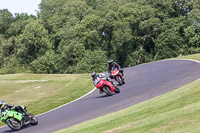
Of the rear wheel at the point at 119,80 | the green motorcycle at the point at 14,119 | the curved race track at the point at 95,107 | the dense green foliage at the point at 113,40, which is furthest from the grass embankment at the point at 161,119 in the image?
the dense green foliage at the point at 113,40

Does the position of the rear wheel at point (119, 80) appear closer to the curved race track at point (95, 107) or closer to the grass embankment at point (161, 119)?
the curved race track at point (95, 107)

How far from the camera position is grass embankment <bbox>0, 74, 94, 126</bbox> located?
2392 centimetres

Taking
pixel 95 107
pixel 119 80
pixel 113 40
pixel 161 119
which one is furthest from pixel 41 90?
pixel 113 40

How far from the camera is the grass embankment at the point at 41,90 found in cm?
2392

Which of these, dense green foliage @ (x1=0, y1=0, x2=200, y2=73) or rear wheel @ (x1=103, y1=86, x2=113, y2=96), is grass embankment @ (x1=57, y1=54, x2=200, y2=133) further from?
dense green foliage @ (x1=0, y1=0, x2=200, y2=73)

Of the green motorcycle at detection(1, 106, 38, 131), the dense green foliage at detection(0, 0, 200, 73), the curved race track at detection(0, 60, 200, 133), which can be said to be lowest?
the curved race track at detection(0, 60, 200, 133)

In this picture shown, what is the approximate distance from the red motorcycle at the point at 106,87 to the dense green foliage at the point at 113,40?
157ft

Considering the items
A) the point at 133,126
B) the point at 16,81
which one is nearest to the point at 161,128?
the point at 133,126

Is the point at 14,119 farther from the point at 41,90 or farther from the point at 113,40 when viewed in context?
the point at 113,40

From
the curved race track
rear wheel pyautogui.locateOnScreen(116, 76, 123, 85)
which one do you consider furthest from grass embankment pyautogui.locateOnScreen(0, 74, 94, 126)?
rear wheel pyautogui.locateOnScreen(116, 76, 123, 85)

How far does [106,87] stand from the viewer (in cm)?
2103

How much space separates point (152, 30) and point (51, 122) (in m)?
60.6

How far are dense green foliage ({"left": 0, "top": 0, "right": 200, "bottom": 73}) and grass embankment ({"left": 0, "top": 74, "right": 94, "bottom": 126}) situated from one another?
35.8 metres

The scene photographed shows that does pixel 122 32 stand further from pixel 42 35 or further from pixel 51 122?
pixel 51 122
